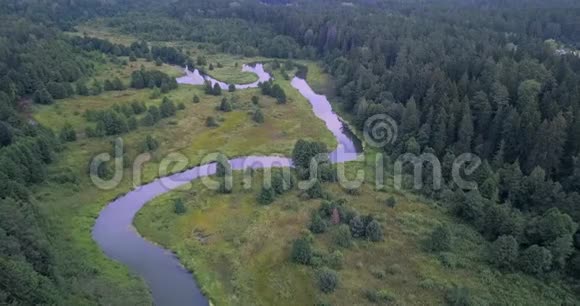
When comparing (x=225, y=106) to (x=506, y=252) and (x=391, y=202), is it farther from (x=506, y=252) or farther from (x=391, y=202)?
(x=506, y=252)

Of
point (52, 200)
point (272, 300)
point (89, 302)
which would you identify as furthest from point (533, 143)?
point (52, 200)

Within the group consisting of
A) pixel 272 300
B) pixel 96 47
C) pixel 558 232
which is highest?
pixel 96 47

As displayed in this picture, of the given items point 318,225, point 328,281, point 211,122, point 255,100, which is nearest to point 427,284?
point 328,281

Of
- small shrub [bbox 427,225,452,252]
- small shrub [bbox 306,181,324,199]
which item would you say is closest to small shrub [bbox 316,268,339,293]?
small shrub [bbox 427,225,452,252]

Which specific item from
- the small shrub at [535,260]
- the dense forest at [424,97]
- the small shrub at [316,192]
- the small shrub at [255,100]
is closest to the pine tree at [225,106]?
the small shrub at [255,100]

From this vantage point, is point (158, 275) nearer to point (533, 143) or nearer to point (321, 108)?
point (533, 143)

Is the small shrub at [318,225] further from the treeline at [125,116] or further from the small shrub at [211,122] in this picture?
the treeline at [125,116]
